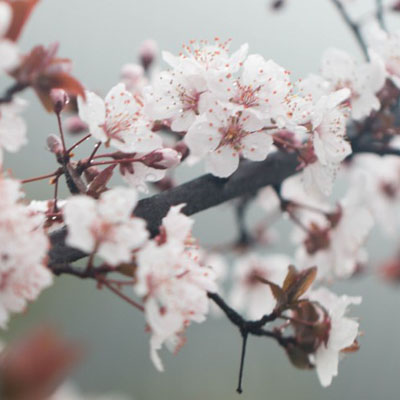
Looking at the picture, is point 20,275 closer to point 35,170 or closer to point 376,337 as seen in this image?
point 35,170

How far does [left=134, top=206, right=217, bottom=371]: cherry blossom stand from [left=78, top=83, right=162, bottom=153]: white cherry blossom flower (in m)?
0.16

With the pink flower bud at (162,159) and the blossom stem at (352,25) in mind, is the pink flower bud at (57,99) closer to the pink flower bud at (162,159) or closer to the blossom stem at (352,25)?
the pink flower bud at (162,159)

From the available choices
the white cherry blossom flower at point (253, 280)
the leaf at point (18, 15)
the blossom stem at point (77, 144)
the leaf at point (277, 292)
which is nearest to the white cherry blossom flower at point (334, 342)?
the leaf at point (277, 292)

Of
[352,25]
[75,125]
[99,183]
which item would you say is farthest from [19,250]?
[352,25]

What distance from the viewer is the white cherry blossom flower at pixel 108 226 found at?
735 mm

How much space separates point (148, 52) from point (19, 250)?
1044 millimetres

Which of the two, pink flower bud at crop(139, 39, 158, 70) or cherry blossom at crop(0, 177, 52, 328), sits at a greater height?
cherry blossom at crop(0, 177, 52, 328)

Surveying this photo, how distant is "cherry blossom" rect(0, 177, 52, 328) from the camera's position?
2.39 ft

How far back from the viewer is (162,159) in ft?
3.16

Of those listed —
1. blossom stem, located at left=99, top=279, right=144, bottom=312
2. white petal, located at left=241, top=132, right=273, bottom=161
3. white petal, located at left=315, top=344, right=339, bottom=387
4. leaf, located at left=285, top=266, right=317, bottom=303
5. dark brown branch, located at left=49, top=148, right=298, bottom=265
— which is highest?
white petal, located at left=241, top=132, right=273, bottom=161

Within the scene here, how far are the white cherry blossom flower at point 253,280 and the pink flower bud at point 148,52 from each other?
3.04 feet

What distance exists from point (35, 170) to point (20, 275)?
33.3ft

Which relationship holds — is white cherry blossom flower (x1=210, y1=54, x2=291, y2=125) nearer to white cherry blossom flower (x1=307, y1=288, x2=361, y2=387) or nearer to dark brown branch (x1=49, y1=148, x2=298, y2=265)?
dark brown branch (x1=49, y1=148, x2=298, y2=265)

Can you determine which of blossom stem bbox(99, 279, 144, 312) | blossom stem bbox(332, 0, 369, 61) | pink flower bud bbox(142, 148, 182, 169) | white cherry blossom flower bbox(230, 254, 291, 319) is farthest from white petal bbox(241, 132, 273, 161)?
white cherry blossom flower bbox(230, 254, 291, 319)
